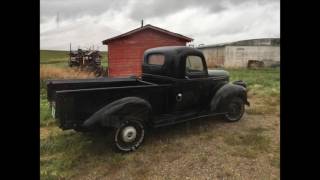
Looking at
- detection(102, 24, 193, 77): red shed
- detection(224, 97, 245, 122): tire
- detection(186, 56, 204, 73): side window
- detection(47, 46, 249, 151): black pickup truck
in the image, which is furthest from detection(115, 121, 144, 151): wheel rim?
detection(102, 24, 193, 77): red shed

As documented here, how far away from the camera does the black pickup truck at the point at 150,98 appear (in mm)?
4520

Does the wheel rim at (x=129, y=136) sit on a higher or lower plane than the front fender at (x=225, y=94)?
lower

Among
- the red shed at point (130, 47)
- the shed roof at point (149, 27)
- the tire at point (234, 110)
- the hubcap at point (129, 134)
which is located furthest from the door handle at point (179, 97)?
the shed roof at point (149, 27)

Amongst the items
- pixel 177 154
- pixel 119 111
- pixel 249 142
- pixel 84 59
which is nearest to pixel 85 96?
pixel 119 111

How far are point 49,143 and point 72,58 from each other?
2176 centimetres

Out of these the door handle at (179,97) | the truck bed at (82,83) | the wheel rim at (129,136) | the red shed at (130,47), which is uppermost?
the red shed at (130,47)

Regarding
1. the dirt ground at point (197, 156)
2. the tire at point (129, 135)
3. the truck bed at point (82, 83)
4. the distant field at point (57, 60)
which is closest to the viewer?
the dirt ground at point (197, 156)

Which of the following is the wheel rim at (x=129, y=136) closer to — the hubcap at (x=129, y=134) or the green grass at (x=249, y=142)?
the hubcap at (x=129, y=134)

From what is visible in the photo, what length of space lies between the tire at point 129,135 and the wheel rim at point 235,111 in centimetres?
277
